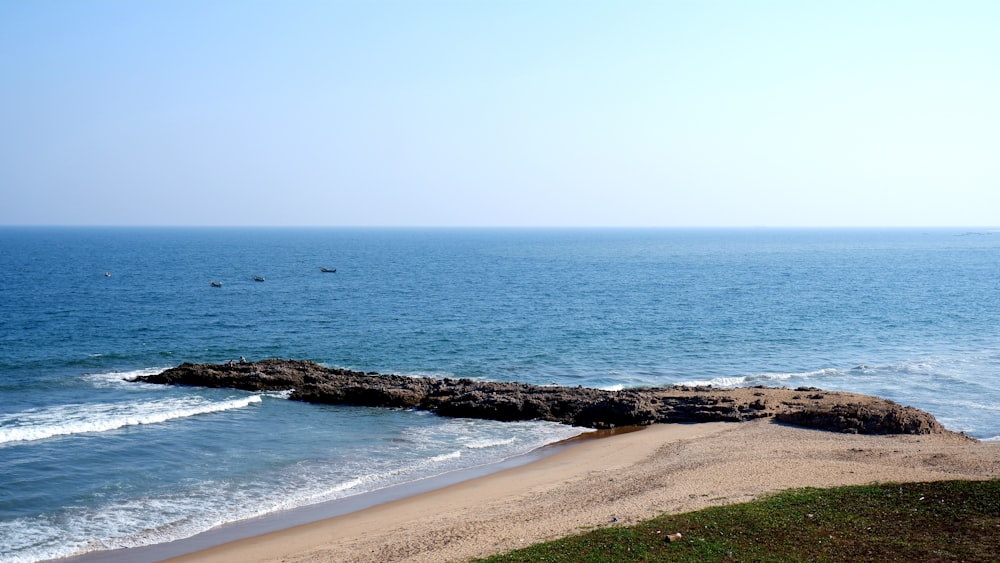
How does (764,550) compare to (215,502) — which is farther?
(215,502)

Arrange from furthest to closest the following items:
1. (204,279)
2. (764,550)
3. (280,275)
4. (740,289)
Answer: (280,275) < (204,279) < (740,289) < (764,550)

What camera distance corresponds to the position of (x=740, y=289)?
301ft

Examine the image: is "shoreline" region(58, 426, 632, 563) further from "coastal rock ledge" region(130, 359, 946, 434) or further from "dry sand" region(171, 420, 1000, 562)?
"coastal rock ledge" region(130, 359, 946, 434)

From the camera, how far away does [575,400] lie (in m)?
34.8

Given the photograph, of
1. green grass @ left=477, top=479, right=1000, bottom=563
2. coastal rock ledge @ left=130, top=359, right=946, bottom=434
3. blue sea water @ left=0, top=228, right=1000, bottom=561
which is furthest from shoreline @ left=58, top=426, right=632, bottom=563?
green grass @ left=477, top=479, right=1000, bottom=563

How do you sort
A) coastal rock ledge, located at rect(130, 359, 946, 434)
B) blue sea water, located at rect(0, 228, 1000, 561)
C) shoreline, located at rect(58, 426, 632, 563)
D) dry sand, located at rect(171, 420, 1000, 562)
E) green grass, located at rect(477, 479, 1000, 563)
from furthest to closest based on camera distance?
coastal rock ledge, located at rect(130, 359, 946, 434), blue sea water, located at rect(0, 228, 1000, 561), shoreline, located at rect(58, 426, 632, 563), dry sand, located at rect(171, 420, 1000, 562), green grass, located at rect(477, 479, 1000, 563)

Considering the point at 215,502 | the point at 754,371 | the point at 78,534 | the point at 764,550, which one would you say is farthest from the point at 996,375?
the point at 78,534

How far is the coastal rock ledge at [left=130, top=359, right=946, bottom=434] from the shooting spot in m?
31.1

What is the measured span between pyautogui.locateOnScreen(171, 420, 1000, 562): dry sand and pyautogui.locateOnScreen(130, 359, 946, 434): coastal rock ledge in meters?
1.54

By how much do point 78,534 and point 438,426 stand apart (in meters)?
14.8

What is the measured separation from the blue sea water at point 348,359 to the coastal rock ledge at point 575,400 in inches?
49.0

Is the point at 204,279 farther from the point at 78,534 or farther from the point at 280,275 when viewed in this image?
the point at 78,534

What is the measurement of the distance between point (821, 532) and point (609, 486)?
24.2ft

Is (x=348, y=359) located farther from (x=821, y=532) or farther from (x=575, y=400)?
(x=821, y=532)
